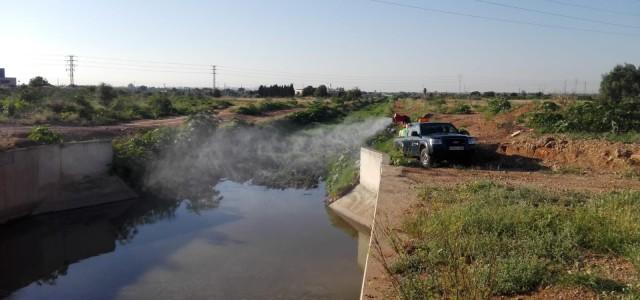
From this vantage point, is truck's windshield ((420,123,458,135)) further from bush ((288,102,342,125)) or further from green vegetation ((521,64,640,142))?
bush ((288,102,342,125))

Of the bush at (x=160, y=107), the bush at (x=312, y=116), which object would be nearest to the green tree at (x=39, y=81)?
the bush at (x=160, y=107)

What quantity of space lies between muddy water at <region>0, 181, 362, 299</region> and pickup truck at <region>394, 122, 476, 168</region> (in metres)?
4.11

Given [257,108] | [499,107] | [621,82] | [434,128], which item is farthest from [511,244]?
[621,82]

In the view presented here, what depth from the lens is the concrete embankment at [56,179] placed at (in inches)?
722

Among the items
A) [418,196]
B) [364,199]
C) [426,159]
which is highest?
[426,159]

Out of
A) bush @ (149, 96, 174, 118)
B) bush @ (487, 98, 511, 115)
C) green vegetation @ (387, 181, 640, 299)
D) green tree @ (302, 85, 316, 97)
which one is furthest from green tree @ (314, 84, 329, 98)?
green vegetation @ (387, 181, 640, 299)

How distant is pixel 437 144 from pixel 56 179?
48.7 ft

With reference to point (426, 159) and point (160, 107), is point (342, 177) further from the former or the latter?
point (160, 107)

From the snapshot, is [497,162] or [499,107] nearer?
[497,162]

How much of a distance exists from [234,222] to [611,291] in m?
14.5

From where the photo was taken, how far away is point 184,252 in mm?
15703

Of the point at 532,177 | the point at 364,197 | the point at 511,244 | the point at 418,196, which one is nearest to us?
the point at 511,244

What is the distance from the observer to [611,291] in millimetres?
6461

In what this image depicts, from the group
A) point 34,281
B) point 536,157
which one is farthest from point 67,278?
point 536,157
